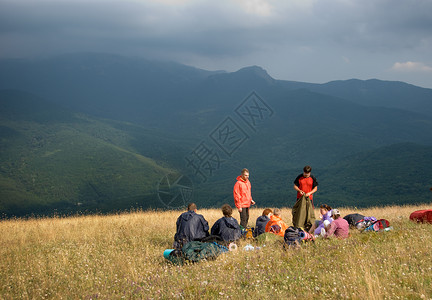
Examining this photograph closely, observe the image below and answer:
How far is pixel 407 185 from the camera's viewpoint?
4909 inches

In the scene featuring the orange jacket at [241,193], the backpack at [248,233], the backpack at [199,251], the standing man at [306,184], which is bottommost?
the backpack at [248,233]

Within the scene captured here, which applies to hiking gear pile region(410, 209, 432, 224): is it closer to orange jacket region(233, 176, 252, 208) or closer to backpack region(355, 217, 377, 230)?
backpack region(355, 217, 377, 230)

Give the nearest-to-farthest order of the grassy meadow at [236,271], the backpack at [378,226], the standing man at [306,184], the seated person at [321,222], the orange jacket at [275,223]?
the grassy meadow at [236,271], the seated person at [321,222], the orange jacket at [275,223], the backpack at [378,226], the standing man at [306,184]

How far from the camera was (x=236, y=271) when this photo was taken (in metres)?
7.98

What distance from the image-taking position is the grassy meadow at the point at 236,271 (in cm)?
666

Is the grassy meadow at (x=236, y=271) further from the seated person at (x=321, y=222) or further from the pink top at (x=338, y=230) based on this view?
the seated person at (x=321, y=222)

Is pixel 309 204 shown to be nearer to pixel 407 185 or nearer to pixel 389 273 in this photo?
pixel 389 273

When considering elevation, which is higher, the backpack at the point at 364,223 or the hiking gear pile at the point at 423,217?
the hiking gear pile at the point at 423,217

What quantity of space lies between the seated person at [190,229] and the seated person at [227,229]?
43cm

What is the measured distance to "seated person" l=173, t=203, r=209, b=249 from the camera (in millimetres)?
10164

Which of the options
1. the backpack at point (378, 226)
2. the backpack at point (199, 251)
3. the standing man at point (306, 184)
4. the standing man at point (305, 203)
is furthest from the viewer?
the standing man at point (306, 184)

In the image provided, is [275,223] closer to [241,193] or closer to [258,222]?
[258,222]

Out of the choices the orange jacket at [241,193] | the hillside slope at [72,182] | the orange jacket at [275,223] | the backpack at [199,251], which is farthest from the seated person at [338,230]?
the hillside slope at [72,182]

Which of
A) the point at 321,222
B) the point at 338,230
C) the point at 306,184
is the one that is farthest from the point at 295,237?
the point at 306,184
